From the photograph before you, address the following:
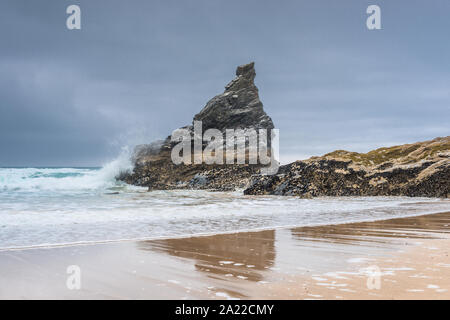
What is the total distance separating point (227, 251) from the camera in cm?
656

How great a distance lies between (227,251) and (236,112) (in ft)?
183

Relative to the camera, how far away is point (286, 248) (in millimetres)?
6727

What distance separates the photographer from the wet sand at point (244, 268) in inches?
157

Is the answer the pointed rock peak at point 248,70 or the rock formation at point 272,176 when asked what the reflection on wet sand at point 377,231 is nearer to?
the rock formation at point 272,176

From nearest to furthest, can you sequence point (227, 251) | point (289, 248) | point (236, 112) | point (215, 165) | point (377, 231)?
point (227, 251)
point (289, 248)
point (377, 231)
point (215, 165)
point (236, 112)

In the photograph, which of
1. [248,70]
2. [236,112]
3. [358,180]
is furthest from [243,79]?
[358,180]

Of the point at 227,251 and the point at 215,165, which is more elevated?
the point at 215,165

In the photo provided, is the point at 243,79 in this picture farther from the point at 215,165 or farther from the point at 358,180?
the point at 358,180

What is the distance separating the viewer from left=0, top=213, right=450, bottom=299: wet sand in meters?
3.98

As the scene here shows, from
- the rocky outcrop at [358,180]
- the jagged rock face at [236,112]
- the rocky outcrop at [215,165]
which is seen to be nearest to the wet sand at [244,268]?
the rocky outcrop at [358,180]

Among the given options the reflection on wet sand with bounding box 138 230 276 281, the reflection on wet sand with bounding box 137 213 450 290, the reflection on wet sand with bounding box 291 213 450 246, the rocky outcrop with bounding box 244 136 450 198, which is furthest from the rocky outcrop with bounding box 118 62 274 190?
the reflection on wet sand with bounding box 138 230 276 281

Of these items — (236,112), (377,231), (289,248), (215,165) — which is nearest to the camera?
(289,248)

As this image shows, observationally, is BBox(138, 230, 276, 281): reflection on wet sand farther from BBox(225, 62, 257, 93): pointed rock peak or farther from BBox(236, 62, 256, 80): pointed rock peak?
BBox(236, 62, 256, 80): pointed rock peak
